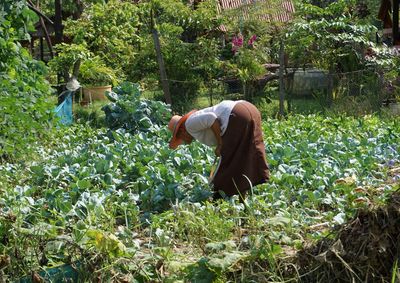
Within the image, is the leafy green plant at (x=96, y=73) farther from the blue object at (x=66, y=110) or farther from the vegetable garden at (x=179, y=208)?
the vegetable garden at (x=179, y=208)

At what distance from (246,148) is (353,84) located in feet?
26.2

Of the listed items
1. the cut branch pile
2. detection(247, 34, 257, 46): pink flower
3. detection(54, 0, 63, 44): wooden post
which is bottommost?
the cut branch pile

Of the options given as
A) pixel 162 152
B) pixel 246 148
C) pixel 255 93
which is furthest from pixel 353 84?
pixel 246 148

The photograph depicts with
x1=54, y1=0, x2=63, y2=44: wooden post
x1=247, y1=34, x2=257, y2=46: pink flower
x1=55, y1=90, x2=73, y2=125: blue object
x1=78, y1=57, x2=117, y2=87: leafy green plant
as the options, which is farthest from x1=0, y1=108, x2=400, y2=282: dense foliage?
x1=247, y1=34, x2=257, y2=46: pink flower

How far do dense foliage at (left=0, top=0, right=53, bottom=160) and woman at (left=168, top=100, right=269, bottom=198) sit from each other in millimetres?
3387

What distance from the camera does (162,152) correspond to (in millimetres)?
8305

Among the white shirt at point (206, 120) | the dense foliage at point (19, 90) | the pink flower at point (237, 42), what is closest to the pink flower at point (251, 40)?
the pink flower at point (237, 42)

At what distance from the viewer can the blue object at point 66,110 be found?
41.3 ft

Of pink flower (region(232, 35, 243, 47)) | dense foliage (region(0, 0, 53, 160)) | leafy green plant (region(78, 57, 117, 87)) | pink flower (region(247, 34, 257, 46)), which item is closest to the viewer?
A: dense foliage (region(0, 0, 53, 160))

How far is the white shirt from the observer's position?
6.91 metres

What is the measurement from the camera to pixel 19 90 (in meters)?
10.2

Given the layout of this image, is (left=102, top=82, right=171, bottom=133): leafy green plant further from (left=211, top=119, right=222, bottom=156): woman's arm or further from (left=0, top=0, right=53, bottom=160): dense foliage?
(left=211, top=119, right=222, bottom=156): woman's arm

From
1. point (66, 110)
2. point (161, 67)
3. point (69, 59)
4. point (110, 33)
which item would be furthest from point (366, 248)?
point (110, 33)

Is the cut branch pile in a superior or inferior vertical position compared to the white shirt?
inferior
